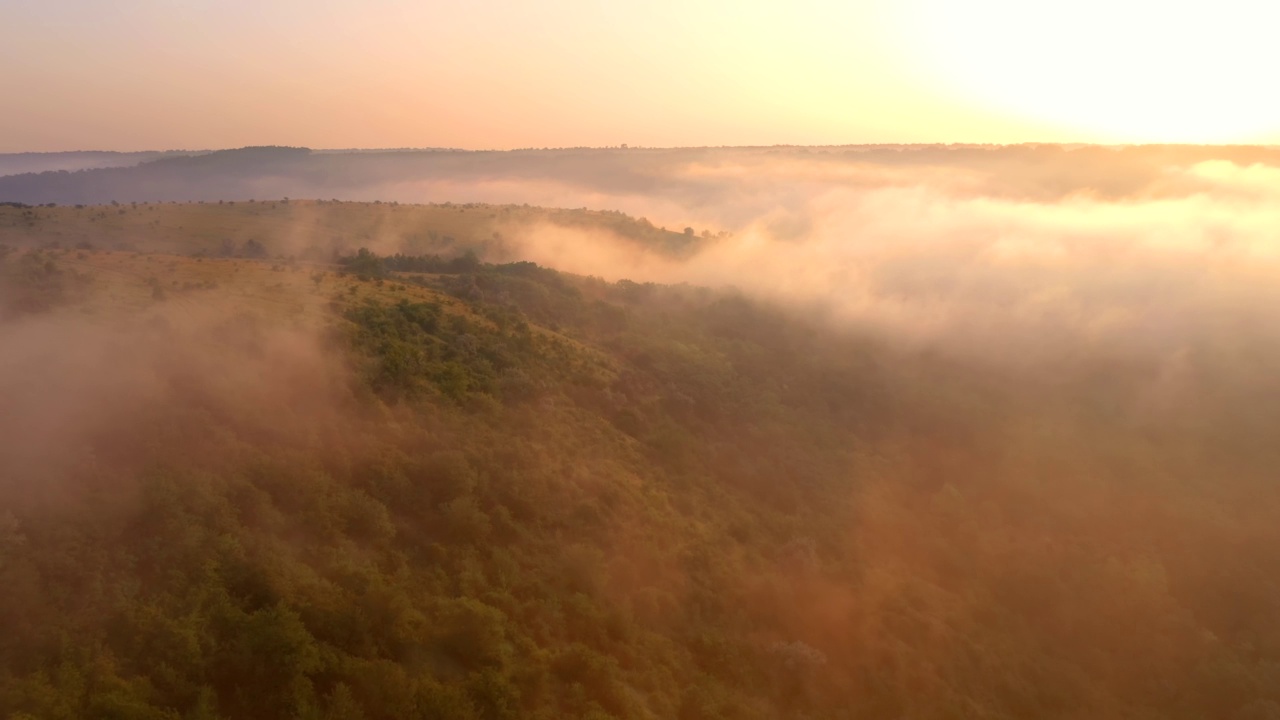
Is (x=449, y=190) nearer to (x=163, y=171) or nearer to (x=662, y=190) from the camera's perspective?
(x=662, y=190)

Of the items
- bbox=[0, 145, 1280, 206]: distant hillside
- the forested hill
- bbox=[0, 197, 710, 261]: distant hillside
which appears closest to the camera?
the forested hill

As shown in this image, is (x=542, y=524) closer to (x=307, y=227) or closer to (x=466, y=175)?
(x=307, y=227)

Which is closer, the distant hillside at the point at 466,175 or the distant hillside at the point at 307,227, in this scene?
the distant hillside at the point at 307,227

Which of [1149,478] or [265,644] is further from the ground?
[265,644]

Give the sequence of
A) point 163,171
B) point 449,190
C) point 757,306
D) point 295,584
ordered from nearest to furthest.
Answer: point 295,584 < point 757,306 < point 449,190 < point 163,171

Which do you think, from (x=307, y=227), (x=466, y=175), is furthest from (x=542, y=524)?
(x=466, y=175)

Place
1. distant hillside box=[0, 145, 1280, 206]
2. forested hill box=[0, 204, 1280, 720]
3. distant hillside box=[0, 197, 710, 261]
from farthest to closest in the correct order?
distant hillside box=[0, 145, 1280, 206]
distant hillside box=[0, 197, 710, 261]
forested hill box=[0, 204, 1280, 720]

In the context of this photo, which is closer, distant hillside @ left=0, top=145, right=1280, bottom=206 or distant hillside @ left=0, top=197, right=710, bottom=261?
distant hillside @ left=0, top=197, right=710, bottom=261

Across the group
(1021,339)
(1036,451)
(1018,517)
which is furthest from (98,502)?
(1021,339)
